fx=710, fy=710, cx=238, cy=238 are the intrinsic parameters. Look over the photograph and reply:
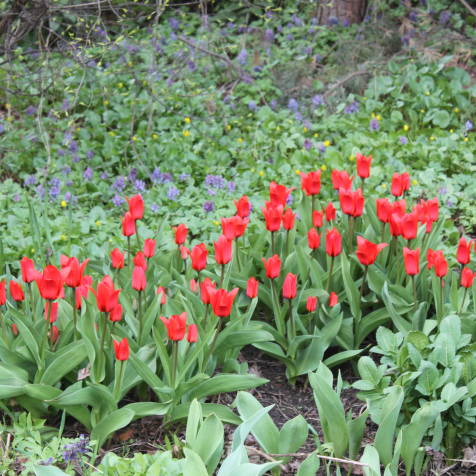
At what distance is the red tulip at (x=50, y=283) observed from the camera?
86.2 inches

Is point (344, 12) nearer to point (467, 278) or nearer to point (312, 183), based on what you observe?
point (312, 183)

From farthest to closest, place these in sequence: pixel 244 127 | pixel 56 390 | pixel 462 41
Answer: pixel 462 41
pixel 244 127
pixel 56 390

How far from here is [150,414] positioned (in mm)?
2318

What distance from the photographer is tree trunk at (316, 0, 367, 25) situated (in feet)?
22.2

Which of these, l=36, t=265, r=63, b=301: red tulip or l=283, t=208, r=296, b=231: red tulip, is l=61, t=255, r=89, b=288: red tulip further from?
l=283, t=208, r=296, b=231: red tulip

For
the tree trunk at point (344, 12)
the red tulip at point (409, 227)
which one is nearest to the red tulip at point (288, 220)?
the red tulip at point (409, 227)

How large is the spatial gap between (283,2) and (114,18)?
185 centimetres

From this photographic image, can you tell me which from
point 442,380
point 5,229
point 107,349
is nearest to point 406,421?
point 442,380

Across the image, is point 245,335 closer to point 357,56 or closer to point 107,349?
point 107,349

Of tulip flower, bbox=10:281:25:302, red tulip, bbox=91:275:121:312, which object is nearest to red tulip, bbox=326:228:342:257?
red tulip, bbox=91:275:121:312

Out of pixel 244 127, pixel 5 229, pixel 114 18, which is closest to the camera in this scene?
pixel 5 229

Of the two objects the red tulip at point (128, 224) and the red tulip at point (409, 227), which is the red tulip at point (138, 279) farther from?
the red tulip at point (409, 227)

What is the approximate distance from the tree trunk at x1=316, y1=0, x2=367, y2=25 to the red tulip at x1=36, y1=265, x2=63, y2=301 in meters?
5.19

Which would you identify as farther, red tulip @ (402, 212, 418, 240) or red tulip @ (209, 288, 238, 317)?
red tulip @ (402, 212, 418, 240)
